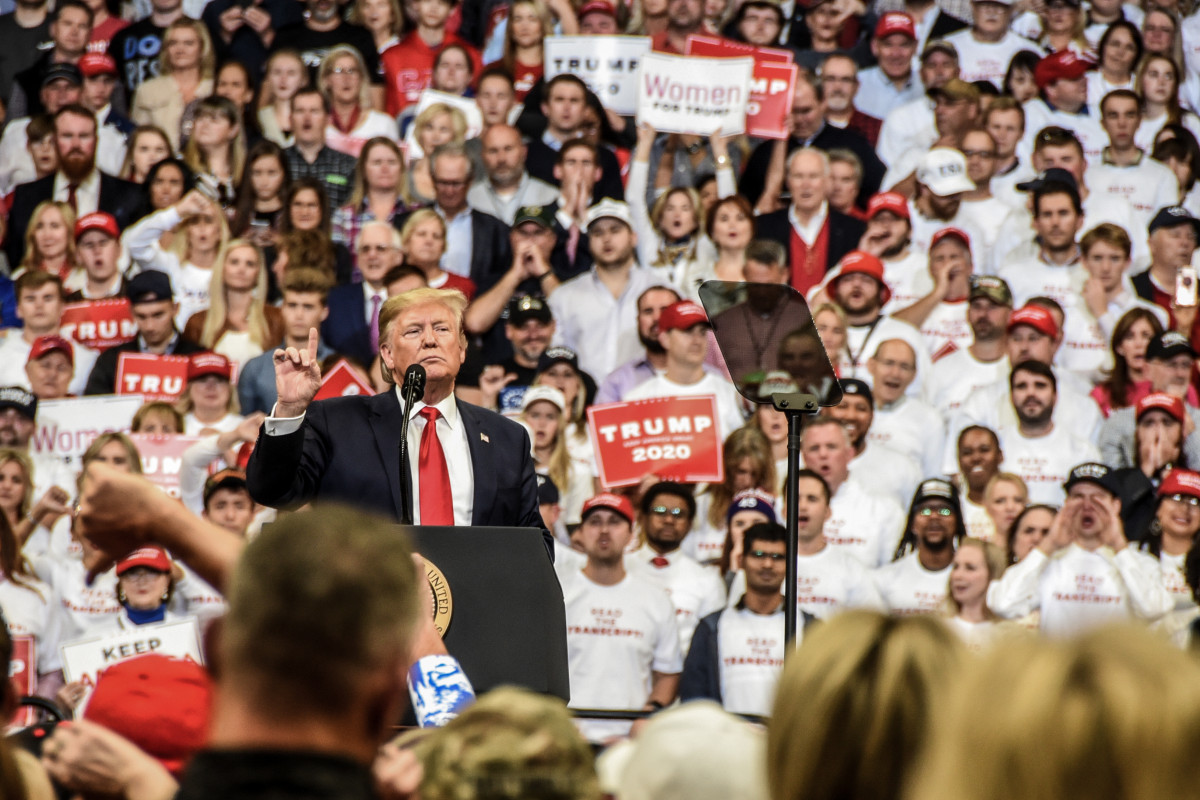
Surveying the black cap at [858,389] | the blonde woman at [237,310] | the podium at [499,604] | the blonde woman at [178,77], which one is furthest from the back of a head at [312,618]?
the blonde woman at [178,77]

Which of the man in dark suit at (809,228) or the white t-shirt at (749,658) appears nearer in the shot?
the white t-shirt at (749,658)

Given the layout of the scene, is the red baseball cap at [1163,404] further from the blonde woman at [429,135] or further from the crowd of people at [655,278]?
the blonde woman at [429,135]

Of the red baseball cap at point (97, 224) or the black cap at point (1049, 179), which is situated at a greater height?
the black cap at point (1049, 179)

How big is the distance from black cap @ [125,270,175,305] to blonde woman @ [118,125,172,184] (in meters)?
1.26

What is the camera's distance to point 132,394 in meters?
8.06

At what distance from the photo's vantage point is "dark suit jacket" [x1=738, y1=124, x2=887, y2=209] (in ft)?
32.1

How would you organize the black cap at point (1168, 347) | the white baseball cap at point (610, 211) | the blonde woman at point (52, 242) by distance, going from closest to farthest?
the black cap at point (1168, 347) → the white baseball cap at point (610, 211) → the blonde woman at point (52, 242)

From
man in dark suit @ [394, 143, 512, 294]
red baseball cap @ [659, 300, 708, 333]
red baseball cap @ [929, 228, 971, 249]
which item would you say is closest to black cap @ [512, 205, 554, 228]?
man in dark suit @ [394, 143, 512, 294]

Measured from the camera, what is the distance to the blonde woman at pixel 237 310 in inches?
329

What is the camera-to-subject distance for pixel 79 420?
795 cm

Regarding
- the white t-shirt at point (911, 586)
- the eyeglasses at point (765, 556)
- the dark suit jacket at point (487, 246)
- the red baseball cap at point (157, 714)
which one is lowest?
the white t-shirt at point (911, 586)

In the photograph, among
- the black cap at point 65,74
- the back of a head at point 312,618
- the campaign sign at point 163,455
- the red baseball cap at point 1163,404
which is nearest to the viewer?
the back of a head at point 312,618

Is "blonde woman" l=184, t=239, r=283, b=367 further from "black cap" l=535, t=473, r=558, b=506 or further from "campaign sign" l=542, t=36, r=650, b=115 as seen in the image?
"campaign sign" l=542, t=36, r=650, b=115

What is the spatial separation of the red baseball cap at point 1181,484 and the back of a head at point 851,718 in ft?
19.2
